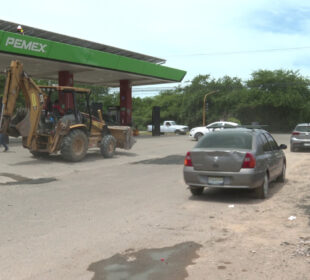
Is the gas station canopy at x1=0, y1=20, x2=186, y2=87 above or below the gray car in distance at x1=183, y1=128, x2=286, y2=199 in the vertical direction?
above

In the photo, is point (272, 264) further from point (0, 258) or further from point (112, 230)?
point (0, 258)

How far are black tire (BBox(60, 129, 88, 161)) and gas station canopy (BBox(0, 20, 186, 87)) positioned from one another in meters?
9.45

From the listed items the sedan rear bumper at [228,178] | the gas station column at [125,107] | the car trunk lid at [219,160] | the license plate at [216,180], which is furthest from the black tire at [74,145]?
the gas station column at [125,107]

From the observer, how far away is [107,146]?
16703mm

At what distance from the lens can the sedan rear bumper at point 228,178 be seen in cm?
791

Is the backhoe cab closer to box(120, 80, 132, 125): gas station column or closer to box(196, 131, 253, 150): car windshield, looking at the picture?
box(196, 131, 253, 150): car windshield

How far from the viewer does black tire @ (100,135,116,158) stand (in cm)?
1661

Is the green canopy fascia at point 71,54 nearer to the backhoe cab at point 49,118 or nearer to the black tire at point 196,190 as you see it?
the backhoe cab at point 49,118

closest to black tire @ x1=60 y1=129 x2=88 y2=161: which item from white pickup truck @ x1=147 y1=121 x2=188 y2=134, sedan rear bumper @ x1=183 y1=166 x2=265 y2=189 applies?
sedan rear bumper @ x1=183 y1=166 x2=265 y2=189

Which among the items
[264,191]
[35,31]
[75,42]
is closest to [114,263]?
[264,191]

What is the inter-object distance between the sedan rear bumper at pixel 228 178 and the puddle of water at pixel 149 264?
2911mm

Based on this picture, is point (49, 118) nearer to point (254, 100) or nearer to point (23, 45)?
point (23, 45)

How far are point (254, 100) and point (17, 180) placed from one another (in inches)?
1886

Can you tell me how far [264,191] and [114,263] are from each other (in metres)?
4.72
